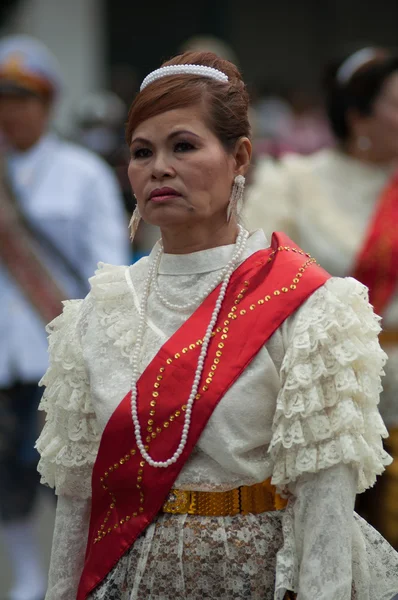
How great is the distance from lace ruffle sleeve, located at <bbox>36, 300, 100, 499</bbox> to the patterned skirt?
0.85 ft

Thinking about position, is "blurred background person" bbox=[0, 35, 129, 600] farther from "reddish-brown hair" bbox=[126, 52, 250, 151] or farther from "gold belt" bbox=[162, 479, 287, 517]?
"gold belt" bbox=[162, 479, 287, 517]

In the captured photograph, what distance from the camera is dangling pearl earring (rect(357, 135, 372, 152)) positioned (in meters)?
5.23

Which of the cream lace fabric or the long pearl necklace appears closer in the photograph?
the long pearl necklace

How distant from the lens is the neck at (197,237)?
9.89 feet

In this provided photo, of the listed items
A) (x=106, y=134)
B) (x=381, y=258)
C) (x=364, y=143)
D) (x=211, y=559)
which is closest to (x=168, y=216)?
(x=211, y=559)

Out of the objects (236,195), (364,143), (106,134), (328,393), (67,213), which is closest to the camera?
(328,393)

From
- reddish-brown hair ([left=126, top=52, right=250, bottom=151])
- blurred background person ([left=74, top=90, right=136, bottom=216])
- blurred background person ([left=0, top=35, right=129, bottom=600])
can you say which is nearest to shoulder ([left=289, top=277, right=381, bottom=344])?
reddish-brown hair ([left=126, top=52, right=250, bottom=151])

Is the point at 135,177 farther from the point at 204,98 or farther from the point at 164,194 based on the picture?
the point at 204,98

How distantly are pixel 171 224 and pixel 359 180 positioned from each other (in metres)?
2.38

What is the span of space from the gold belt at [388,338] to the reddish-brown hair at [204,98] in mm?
1963

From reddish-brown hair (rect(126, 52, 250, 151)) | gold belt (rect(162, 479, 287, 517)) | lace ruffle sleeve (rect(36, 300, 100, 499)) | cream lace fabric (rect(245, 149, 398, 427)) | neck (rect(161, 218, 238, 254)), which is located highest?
cream lace fabric (rect(245, 149, 398, 427))

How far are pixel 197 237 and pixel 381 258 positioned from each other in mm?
2000

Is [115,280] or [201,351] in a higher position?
[115,280]

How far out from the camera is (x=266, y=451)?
2902 mm
